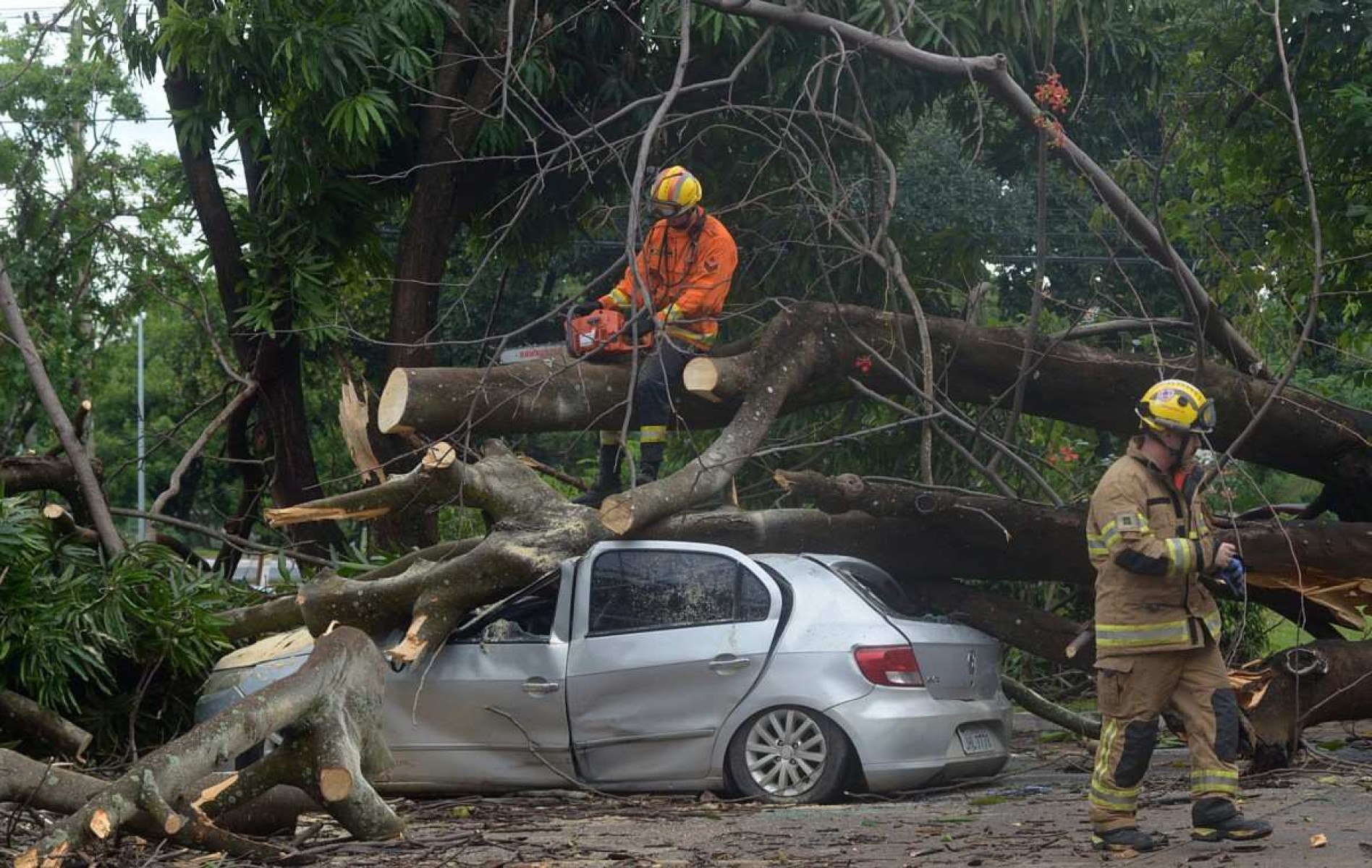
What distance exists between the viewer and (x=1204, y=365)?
395 inches

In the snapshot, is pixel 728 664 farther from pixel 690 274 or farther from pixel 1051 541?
pixel 690 274

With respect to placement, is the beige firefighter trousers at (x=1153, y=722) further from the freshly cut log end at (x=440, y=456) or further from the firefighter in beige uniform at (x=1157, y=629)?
the freshly cut log end at (x=440, y=456)

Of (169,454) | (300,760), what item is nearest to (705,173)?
(300,760)

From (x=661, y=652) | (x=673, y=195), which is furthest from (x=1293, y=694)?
(x=673, y=195)

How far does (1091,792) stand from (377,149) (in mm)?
8727

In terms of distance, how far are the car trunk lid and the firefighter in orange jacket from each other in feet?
6.22

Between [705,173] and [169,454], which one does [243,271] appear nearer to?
[705,173]

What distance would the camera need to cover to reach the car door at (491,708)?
9008mm

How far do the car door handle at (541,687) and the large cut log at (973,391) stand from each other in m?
1.53

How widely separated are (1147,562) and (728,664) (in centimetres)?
249

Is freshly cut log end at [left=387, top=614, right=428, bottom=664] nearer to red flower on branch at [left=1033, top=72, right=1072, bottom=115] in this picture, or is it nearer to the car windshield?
the car windshield

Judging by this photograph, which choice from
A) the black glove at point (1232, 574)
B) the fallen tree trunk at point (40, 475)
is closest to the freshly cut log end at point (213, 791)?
the black glove at point (1232, 574)

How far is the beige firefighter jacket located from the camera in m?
7.01

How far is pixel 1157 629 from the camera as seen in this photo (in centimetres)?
706
